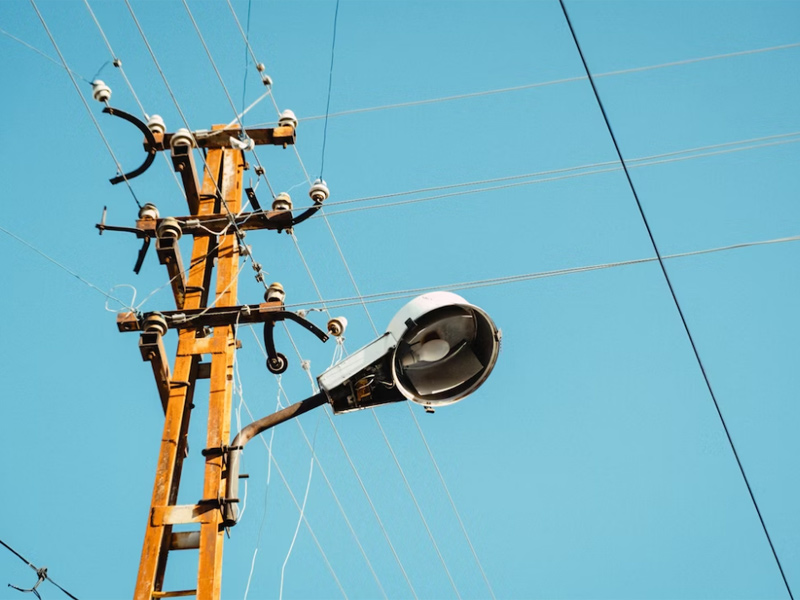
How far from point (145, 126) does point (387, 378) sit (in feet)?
8.35

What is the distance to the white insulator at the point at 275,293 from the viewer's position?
5826 millimetres

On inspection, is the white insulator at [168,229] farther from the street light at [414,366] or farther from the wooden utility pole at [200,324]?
the street light at [414,366]

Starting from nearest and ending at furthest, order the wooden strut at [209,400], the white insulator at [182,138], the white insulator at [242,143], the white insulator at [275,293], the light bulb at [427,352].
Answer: the wooden strut at [209,400] → the light bulb at [427,352] → the white insulator at [275,293] → the white insulator at [182,138] → the white insulator at [242,143]

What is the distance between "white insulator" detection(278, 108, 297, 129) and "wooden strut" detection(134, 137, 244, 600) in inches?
14.1

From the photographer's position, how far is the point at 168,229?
590 centimetres

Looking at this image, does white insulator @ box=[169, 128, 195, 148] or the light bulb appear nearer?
the light bulb

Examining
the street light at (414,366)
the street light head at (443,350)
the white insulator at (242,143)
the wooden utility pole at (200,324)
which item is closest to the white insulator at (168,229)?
the wooden utility pole at (200,324)

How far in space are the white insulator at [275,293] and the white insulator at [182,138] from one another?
3.63 feet

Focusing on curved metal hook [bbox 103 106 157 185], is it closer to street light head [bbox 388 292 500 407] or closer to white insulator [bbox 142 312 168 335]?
white insulator [bbox 142 312 168 335]

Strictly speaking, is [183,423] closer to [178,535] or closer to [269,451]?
[178,535]

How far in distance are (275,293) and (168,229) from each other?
2.34 feet

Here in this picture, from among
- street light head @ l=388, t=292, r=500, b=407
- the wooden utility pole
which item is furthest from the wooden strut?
street light head @ l=388, t=292, r=500, b=407

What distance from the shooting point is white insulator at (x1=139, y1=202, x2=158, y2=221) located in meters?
6.07

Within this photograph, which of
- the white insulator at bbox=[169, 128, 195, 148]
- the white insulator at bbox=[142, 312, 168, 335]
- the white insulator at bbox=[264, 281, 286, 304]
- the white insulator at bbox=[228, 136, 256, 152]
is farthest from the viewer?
the white insulator at bbox=[228, 136, 256, 152]
